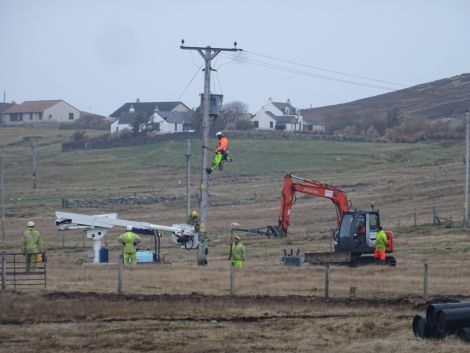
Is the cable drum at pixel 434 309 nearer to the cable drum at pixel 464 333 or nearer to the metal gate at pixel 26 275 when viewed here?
the cable drum at pixel 464 333

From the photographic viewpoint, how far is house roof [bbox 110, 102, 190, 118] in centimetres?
14338

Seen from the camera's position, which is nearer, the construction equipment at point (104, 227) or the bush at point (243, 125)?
the construction equipment at point (104, 227)

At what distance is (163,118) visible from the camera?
12694cm

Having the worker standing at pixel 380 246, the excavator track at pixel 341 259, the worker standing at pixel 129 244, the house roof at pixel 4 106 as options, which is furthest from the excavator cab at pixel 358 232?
the house roof at pixel 4 106

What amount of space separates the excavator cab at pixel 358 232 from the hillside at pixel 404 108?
82.3 m

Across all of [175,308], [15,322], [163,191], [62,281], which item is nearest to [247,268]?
[62,281]

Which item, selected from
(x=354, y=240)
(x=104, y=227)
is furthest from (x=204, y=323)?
(x=104, y=227)

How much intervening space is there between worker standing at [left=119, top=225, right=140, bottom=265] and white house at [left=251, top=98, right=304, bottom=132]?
97360mm

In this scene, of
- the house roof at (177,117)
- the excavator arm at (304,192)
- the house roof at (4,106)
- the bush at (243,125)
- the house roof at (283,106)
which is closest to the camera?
the excavator arm at (304,192)

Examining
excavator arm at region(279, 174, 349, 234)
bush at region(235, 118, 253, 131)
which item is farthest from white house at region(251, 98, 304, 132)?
excavator arm at region(279, 174, 349, 234)

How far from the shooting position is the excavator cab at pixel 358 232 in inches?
1484

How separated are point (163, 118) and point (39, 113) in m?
38.3

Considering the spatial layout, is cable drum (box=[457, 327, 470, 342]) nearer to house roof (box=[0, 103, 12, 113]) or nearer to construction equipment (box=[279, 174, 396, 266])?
construction equipment (box=[279, 174, 396, 266])

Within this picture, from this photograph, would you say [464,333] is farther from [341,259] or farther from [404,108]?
[404,108]
